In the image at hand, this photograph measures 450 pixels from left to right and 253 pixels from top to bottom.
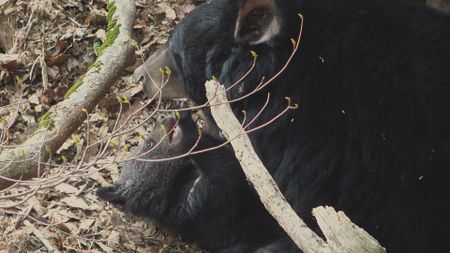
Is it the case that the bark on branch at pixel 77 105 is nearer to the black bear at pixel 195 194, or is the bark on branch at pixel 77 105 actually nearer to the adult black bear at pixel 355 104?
the black bear at pixel 195 194

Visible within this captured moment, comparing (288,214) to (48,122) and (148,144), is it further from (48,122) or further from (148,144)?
(148,144)

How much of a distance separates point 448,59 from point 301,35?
37.7 inches

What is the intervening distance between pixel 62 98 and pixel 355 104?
10.6ft

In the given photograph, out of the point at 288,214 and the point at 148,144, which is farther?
the point at 148,144

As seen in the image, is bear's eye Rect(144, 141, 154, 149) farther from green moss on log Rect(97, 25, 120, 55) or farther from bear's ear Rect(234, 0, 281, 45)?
bear's ear Rect(234, 0, 281, 45)

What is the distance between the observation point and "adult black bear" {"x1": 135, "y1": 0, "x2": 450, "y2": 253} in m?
5.54

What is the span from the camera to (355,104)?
5.73m

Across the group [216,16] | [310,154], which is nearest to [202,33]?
[216,16]

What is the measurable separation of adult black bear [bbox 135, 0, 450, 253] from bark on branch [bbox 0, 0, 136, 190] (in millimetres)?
1050

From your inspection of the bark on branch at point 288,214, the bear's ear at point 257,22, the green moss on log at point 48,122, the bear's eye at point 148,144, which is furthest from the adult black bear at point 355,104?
the green moss on log at point 48,122

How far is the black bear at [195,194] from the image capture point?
6406mm

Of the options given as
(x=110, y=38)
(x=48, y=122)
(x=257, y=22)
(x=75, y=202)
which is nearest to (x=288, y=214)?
(x=257, y=22)

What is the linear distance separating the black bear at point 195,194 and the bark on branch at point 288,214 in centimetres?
117

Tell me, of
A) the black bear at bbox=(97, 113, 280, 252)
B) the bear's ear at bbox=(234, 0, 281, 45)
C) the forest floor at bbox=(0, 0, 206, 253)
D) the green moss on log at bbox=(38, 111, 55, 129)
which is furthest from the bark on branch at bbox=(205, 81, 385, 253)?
the forest floor at bbox=(0, 0, 206, 253)
